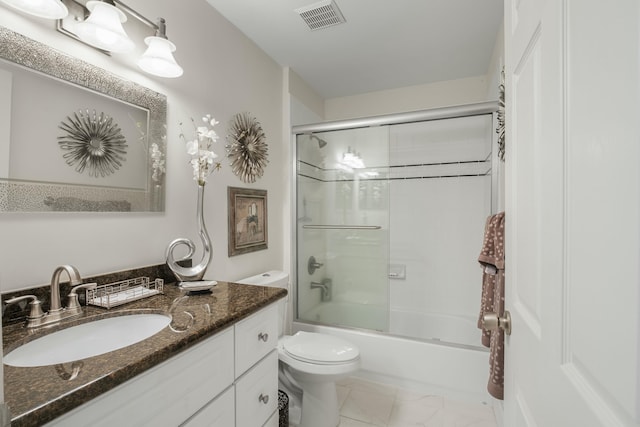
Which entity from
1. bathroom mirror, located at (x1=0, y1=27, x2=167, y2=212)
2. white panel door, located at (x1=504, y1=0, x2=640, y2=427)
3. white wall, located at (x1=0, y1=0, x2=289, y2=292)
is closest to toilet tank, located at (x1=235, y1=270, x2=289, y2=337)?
white wall, located at (x1=0, y1=0, x2=289, y2=292)

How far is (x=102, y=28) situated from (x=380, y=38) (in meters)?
1.69

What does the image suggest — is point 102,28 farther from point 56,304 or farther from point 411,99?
point 411,99

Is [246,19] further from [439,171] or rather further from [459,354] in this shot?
[459,354]

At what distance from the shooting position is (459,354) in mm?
1951

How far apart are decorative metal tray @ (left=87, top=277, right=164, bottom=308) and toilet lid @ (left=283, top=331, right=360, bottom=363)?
0.84m

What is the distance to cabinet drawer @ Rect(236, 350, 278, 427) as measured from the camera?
3.62 feet

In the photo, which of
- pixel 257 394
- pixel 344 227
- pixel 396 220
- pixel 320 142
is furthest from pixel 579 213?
pixel 396 220

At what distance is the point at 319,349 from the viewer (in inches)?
69.0

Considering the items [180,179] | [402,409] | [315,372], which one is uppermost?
[180,179]

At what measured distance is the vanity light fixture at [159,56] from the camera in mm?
1262

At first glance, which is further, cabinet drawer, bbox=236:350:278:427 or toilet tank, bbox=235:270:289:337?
toilet tank, bbox=235:270:289:337

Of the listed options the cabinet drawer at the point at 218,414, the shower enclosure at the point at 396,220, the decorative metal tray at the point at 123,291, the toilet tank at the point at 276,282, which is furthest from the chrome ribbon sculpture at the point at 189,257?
the shower enclosure at the point at 396,220

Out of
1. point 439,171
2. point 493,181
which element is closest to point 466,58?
point 439,171

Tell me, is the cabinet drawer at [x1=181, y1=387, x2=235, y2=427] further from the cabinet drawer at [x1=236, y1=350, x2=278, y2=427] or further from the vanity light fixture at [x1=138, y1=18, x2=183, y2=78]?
the vanity light fixture at [x1=138, y1=18, x2=183, y2=78]
